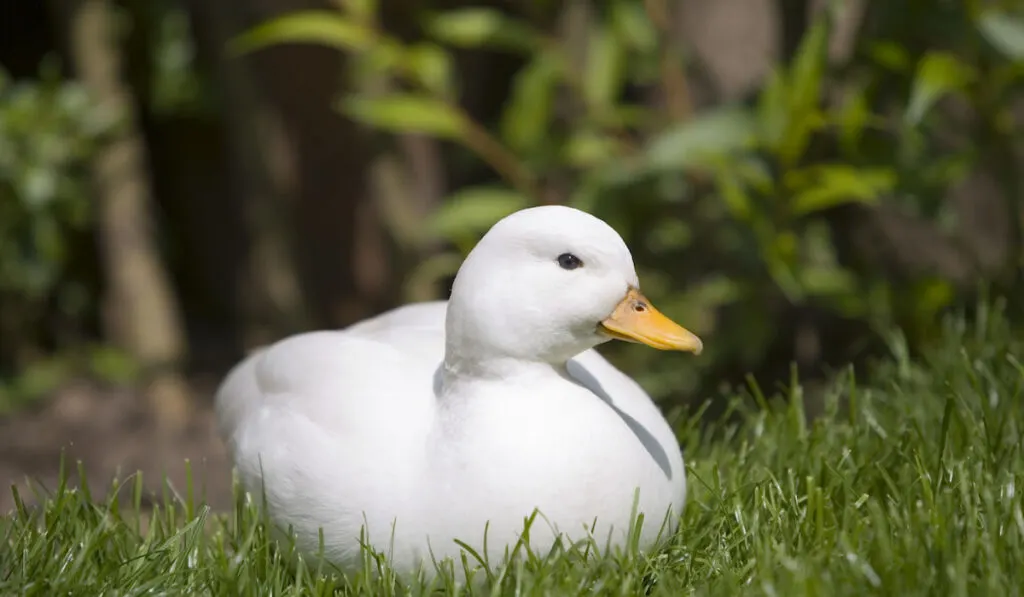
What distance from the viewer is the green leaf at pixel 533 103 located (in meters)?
3.45

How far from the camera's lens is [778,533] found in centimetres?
194

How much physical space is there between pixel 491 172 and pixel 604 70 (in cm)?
219

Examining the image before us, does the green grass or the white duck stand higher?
the white duck

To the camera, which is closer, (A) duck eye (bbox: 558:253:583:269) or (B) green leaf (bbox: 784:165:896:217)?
(A) duck eye (bbox: 558:253:583:269)

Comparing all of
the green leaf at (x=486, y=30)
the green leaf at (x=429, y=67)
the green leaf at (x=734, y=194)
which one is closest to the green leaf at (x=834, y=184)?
the green leaf at (x=734, y=194)

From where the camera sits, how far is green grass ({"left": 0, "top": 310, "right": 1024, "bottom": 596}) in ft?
5.56

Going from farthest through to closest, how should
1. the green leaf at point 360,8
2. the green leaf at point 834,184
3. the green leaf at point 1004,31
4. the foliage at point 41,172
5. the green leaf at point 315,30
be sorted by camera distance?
the foliage at point 41,172 < the green leaf at point 360,8 < the green leaf at point 315,30 < the green leaf at point 834,184 < the green leaf at point 1004,31

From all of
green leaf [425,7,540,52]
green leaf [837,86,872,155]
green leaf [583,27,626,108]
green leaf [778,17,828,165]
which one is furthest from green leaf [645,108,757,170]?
green leaf [425,7,540,52]

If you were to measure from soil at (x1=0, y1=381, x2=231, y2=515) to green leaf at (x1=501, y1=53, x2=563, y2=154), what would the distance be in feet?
4.81

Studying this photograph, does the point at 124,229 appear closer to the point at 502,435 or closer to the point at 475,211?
the point at 475,211

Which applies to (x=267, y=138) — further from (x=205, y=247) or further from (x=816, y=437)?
(x=816, y=437)

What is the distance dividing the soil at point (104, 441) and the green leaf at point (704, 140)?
1754 mm

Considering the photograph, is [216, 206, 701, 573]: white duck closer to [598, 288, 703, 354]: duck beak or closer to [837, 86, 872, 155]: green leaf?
[598, 288, 703, 354]: duck beak

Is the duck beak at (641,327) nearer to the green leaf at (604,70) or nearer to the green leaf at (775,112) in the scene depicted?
the green leaf at (775,112)
